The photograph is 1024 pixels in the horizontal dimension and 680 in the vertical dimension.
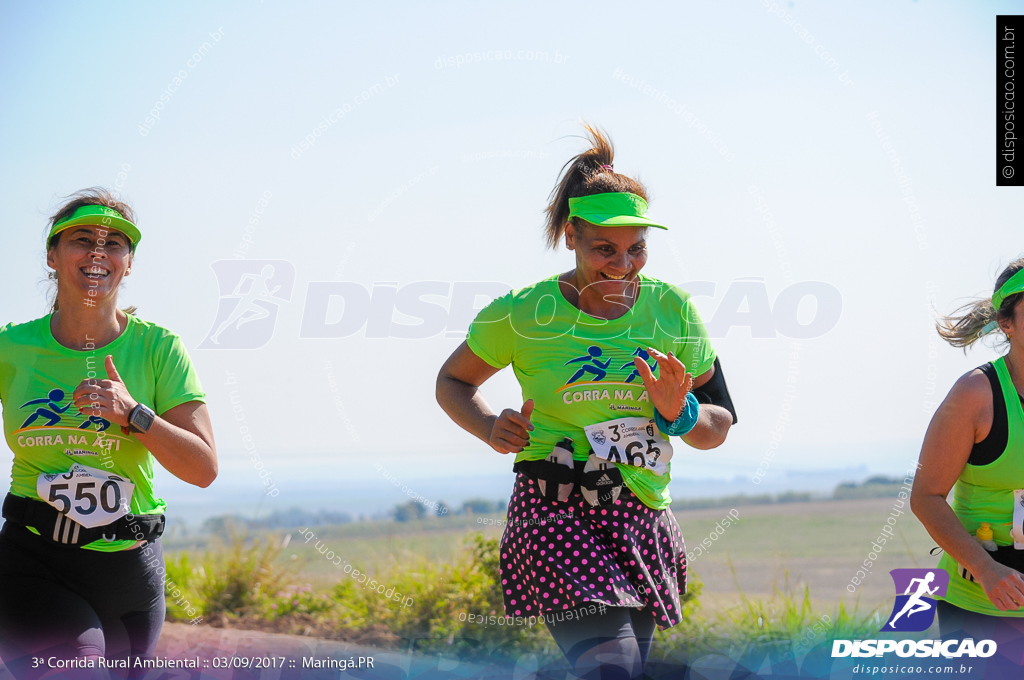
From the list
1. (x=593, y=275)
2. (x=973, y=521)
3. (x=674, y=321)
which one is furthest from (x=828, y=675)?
(x=593, y=275)

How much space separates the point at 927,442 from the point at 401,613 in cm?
394

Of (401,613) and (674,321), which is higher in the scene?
(674,321)

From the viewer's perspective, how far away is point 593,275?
3.57 m

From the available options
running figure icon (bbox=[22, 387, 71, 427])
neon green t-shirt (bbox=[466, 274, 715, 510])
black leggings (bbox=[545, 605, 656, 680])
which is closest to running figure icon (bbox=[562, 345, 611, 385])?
neon green t-shirt (bbox=[466, 274, 715, 510])

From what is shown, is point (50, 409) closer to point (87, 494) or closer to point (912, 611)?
point (87, 494)

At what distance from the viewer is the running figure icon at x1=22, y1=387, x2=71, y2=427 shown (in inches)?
134

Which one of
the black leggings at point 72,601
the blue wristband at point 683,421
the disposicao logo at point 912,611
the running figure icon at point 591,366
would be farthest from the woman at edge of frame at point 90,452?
the disposicao logo at point 912,611

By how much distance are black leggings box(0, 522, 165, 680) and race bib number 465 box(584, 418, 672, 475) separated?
170 centimetres

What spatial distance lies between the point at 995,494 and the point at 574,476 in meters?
1.49

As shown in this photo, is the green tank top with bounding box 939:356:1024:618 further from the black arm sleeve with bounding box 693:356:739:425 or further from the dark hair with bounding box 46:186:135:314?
the dark hair with bounding box 46:186:135:314

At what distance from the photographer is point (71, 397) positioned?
3416 millimetres

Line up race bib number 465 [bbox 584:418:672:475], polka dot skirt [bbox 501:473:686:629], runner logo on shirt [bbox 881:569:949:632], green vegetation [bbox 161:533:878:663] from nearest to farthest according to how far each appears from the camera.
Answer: polka dot skirt [bbox 501:473:686:629], race bib number 465 [bbox 584:418:672:475], runner logo on shirt [bbox 881:569:949:632], green vegetation [bbox 161:533:878:663]

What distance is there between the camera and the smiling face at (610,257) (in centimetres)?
349

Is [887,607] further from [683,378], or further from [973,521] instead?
[683,378]
